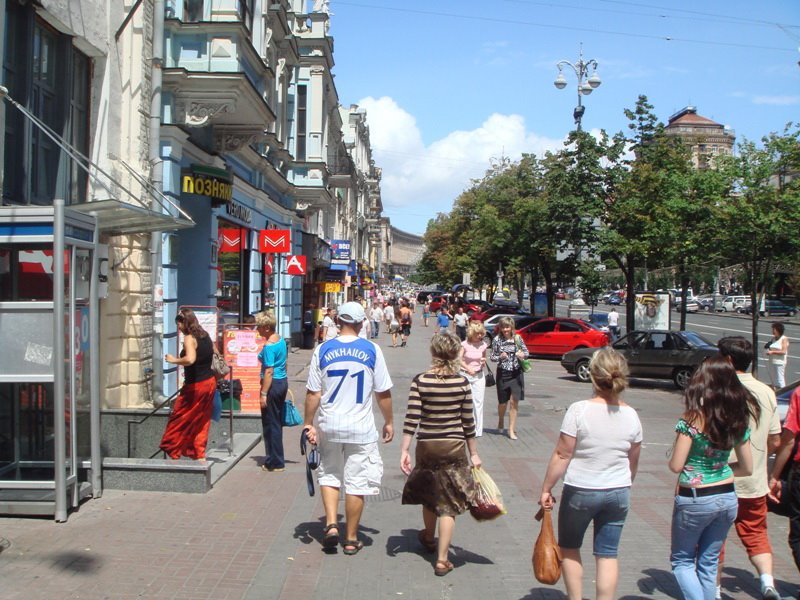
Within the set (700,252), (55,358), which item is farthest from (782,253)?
(55,358)

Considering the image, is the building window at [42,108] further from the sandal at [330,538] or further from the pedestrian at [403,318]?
the pedestrian at [403,318]

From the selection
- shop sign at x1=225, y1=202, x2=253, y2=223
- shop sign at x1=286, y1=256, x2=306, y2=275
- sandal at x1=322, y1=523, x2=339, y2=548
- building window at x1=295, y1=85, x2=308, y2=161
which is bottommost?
sandal at x1=322, y1=523, x2=339, y2=548

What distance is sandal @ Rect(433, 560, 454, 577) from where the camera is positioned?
5711 millimetres

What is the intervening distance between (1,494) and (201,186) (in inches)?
330

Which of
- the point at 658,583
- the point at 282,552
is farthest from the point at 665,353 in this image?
the point at 282,552

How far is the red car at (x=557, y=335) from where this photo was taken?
1085 inches

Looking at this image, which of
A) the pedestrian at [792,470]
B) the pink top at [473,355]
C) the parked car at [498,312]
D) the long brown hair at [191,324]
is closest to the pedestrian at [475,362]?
the pink top at [473,355]

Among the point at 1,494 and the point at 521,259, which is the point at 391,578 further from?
the point at 521,259

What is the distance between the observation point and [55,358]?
6.36 meters

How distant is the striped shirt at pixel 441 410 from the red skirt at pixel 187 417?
3.10 metres

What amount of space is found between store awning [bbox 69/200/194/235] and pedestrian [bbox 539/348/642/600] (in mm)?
4843

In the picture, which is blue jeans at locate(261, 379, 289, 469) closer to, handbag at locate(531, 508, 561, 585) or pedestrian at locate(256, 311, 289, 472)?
pedestrian at locate(256, 311, 289, 472)

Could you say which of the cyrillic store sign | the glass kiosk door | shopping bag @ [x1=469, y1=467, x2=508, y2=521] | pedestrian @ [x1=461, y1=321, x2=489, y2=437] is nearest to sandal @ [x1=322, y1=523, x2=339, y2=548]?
shopping bag @ [x1=469, y1=467, x2=508, y2=521]

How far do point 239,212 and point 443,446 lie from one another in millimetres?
13707
